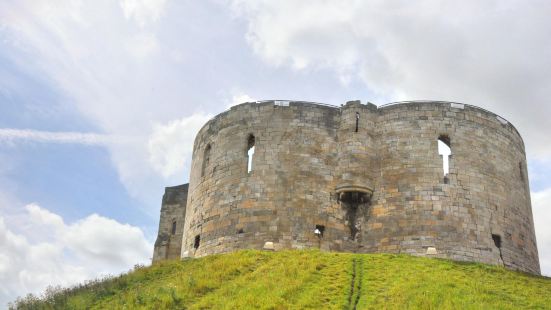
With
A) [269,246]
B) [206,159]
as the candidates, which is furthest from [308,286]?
[206,159]

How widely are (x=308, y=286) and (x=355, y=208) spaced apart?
24.0ft

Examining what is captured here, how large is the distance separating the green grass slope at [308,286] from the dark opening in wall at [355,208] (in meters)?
3.00

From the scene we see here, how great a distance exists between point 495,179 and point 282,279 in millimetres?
10370

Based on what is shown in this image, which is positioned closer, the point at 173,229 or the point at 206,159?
the point at 206,159

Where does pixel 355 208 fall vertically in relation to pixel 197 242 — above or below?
above

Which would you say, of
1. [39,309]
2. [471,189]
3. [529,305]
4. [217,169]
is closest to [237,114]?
[217,169]

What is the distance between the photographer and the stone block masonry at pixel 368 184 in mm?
21406

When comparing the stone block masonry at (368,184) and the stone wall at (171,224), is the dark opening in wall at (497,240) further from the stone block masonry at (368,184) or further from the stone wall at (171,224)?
the stone wall at (171,224)

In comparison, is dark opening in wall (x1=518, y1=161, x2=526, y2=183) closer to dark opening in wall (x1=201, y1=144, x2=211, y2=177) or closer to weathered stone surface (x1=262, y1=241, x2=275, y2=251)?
weathered stone surface (x1=262, y1=241, x2=275, y2=251)

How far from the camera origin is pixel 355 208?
22281 millimetres

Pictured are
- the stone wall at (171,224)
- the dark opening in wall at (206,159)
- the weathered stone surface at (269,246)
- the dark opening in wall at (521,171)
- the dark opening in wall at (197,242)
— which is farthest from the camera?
the stone wall at (171,224)

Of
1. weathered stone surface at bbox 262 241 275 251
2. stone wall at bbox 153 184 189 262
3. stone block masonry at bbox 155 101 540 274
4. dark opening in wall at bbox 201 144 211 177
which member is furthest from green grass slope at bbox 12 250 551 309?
stone wall at bbox 153 184 189 262

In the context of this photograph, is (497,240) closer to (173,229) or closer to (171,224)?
(173,229)

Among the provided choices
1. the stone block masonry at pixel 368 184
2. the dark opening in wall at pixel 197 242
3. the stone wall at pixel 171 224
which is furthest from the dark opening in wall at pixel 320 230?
the stone wall at pixel 171 224
